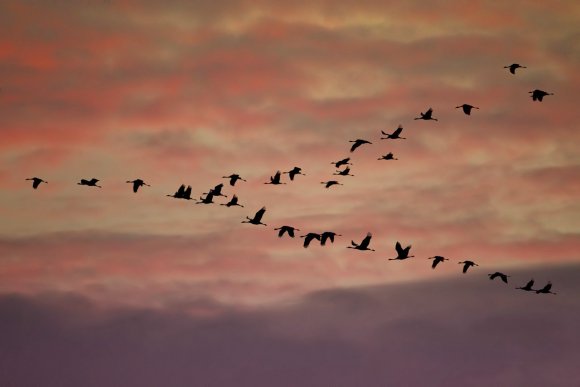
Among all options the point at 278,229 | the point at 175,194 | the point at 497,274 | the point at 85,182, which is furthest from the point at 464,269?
the point at 85,182

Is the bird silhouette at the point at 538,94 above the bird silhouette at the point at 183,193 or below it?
above

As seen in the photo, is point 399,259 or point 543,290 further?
point 543,290

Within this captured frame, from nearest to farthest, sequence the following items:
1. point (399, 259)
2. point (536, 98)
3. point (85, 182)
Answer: point (536, 98) < point (399, 259) < point (85, 182)

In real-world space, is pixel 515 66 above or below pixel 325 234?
above

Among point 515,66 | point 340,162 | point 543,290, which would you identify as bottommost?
point 543,290

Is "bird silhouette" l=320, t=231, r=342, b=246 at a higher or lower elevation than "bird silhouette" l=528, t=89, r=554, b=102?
lower

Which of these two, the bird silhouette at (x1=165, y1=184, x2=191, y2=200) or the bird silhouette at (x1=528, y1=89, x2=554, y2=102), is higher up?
the bird silhouette at (x1=528, y1=89, x2=554, y2=102)

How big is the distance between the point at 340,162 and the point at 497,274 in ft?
67.8

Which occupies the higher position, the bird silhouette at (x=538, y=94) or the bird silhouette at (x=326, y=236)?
the bird silhouette at (x=538, y=94)

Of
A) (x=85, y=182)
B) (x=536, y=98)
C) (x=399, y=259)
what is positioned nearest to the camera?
(x=536, y=98)

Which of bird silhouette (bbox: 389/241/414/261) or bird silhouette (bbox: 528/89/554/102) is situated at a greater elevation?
bird silhouette (bbox: 528/89/554/102)

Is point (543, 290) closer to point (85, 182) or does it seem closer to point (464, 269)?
point (464, 269)

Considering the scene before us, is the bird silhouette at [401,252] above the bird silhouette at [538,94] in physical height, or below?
below

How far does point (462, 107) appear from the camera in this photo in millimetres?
118562
